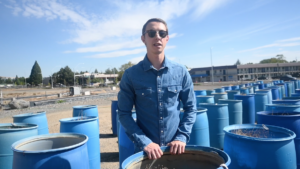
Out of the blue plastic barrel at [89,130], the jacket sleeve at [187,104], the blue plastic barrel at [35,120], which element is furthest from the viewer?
the blue plastic barrel at [35,120]

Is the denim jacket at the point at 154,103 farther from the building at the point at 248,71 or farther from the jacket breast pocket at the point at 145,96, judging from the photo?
the building at the point at 248,71

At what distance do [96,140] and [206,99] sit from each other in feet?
12.1

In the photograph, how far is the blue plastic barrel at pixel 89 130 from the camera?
3414 millimetres

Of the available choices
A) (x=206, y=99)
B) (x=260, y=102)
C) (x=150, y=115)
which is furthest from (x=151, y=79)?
(x=260, y=102)

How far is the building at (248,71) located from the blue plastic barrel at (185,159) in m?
62.1

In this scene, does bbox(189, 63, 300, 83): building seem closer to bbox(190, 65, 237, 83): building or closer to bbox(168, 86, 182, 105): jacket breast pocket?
bbox(190, 65, 237, 83): building

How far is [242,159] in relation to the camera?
2.10 metres

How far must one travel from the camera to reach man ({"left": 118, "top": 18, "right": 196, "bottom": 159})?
1823mm

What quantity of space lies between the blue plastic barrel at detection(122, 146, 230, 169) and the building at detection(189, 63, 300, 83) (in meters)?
62.1

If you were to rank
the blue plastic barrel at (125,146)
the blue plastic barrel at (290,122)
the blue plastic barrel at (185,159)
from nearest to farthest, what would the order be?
the blue plastic barrel at (185,159) < the blue plastic barrel at (290,122) < the blue plastic barrel at (125,146)

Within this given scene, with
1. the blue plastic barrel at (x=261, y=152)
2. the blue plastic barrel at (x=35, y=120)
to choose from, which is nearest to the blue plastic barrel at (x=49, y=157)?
the blue plastic barrel at (x=261, y=152)

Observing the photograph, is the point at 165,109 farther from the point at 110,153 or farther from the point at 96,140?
the point at 110,153

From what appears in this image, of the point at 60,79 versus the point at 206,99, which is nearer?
the point at 206,99

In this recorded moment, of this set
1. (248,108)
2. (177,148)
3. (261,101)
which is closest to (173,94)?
(177,148)
